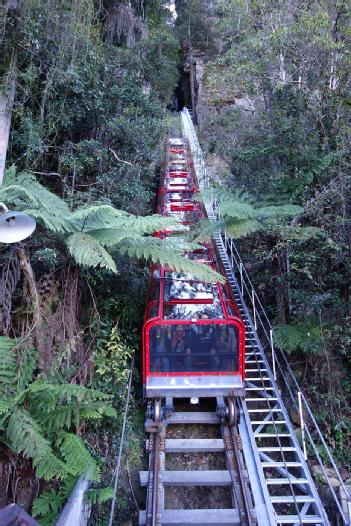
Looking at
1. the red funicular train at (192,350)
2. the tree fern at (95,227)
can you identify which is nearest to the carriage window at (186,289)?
the red funicular train at (192,350)

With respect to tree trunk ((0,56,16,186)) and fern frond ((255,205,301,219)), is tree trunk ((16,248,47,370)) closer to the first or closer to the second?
tree trunk ((0,56,16,186))

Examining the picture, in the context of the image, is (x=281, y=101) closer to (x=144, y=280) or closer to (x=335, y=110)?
(x=335, y=110)

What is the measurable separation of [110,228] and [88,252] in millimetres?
914

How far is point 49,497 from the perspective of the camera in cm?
451

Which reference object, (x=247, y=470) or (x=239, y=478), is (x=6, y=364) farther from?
(x=247, y=470)

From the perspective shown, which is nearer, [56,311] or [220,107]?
[56,311]

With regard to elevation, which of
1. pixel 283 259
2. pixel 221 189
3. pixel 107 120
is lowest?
pixel 283 259

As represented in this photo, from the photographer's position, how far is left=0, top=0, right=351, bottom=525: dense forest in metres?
4.83

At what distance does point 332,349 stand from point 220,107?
65.0ft

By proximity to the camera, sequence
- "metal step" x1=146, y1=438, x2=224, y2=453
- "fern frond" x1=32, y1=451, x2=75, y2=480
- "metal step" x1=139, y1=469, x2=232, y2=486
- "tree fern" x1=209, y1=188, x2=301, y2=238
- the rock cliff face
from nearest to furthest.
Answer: "fern frond" x1=32, y1=451, x2=75, y2=480 < "metal step" x1=139, y1=469, x2=232, y2=486 < "metal step" x1=146, y1=438, x2=224, y2=453 < "tree fern" x1=209, y1=188, x2=301, y2=238 < the rock cliff face

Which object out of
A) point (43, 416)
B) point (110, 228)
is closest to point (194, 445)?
point (43, 416)

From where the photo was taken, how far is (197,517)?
17.3ft

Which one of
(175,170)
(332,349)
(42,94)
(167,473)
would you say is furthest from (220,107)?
(167,473)

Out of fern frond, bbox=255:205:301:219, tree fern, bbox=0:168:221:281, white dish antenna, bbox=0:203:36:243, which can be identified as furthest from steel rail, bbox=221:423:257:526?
white dish antenna, bbox=0:203:36:243
